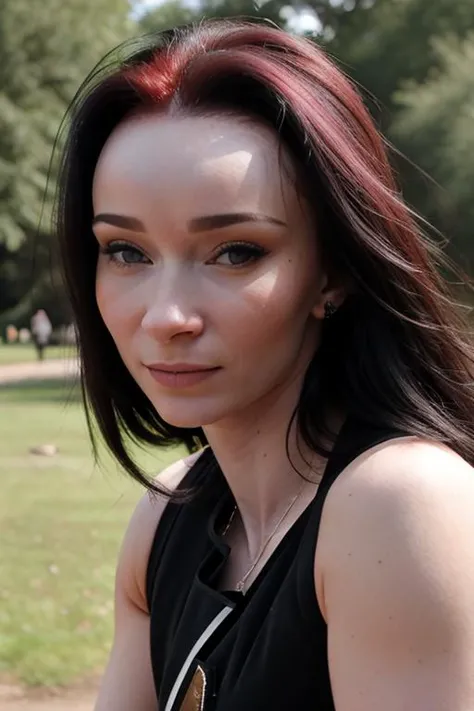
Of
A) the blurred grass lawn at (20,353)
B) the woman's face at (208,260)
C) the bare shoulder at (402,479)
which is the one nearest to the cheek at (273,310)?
the woman's face at (208,260)

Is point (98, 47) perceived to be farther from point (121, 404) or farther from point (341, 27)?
point (121, 404)

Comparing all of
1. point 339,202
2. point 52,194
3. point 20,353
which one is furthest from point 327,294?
point 20,353

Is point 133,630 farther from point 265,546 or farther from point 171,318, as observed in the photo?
point 171,318

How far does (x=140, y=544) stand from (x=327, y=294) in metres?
0.59

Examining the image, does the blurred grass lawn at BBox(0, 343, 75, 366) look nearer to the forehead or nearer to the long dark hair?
the long dark hair

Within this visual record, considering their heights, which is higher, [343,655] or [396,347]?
[396,347]

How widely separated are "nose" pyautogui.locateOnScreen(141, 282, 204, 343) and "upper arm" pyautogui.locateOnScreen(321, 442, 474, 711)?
313 millimetres

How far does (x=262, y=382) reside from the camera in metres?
1.51

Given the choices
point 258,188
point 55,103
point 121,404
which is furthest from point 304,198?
point 55,103

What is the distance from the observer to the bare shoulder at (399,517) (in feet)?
3.97

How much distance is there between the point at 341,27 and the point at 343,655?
25.3m

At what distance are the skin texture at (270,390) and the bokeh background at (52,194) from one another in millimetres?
2882

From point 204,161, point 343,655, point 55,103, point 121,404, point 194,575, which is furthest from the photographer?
point 55,103

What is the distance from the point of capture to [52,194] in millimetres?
12172
